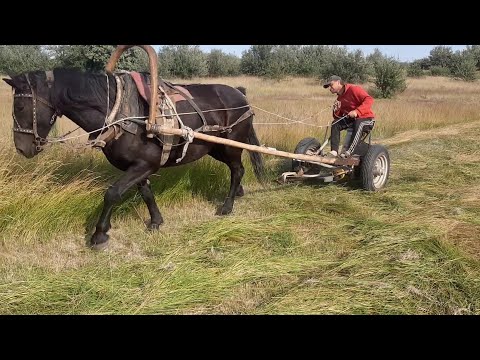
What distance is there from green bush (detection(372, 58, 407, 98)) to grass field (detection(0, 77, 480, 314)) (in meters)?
18.6

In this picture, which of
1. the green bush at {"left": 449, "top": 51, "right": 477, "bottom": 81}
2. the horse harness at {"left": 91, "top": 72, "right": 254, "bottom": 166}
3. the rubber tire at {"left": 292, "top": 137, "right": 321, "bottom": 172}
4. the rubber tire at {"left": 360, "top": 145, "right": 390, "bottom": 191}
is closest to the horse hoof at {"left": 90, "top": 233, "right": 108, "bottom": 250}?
the horse harness at {"left": 91, "top": 72, "right": 254, "bottom": 166}

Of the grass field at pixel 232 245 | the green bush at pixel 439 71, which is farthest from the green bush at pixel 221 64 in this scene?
the grass field at pixel 232 245

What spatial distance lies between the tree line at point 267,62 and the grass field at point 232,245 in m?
14.0

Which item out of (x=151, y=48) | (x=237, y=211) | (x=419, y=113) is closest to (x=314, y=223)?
(x=237, y=211)

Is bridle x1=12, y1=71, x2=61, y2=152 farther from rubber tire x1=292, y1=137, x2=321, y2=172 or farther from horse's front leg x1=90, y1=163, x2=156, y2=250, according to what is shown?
rubber tire x1=292, y1=137, x2=321, y2=172

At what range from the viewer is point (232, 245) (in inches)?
161

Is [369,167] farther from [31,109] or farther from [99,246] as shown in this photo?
[31,109]

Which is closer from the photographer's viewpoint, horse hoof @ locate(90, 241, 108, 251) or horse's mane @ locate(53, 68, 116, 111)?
horse's mane @ locate(53, 68, 116, 111)

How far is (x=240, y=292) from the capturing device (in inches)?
128

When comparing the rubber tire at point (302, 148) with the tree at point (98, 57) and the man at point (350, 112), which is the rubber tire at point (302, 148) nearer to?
the man at point (350, 112)

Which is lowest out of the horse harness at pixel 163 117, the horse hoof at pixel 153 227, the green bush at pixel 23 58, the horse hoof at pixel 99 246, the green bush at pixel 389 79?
the horse hoof at pixel 99 246

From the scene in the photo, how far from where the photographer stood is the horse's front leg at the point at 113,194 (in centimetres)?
398

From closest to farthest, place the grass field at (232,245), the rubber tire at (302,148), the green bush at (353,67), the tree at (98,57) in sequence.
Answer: the grass field at (232,245) → the rubber tire at (302,148) → the tree at (98,57) → the green bush at (353,67)

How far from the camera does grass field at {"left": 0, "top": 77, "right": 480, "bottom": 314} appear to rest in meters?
3.08
